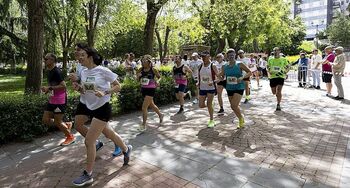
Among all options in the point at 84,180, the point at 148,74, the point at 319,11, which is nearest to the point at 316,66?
the point at 148,74

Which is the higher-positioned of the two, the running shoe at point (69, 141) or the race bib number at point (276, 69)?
the race bib number at point (276, 69)

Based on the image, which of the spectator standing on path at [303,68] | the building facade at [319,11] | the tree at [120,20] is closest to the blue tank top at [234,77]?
the tree at [120,20]

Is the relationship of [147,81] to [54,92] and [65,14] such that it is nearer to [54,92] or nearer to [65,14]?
[54,92]

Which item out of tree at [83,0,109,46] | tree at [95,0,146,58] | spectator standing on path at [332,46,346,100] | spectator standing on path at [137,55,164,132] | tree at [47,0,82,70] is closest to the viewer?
spectator standing on path at [137,55,164,132]

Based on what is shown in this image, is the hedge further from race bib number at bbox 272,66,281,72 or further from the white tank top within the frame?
race bib number at bbox 272,66,281,72

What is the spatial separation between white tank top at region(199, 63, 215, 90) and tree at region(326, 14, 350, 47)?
6576 centimetres

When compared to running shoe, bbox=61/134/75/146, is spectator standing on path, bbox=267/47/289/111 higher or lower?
higher

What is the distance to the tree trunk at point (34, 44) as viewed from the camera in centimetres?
780

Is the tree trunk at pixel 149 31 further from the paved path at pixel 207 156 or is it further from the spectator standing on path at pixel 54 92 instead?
the spectator standing on path at pixel 54 92

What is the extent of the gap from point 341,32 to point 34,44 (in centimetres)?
6775

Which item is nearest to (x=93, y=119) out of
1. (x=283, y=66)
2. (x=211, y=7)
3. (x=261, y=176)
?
(x=261, y=176)

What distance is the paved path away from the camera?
4.41m

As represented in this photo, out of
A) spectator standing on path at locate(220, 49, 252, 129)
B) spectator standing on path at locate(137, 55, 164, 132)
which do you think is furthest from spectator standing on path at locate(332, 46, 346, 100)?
spectator standing on path at locate(137, 55, 164, 132)

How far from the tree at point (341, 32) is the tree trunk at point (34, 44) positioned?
67368mm
